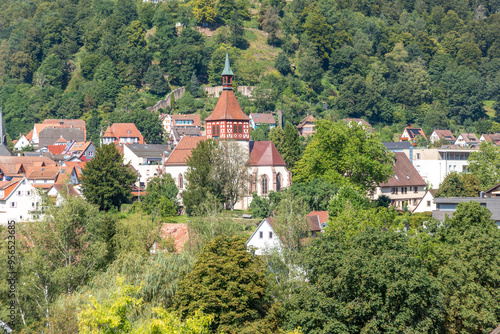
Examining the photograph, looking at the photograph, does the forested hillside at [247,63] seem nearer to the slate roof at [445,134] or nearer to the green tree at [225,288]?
the slate roof at [445,134]

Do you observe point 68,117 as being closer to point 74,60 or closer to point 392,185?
point 74,60

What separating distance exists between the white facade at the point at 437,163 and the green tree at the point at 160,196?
3143 cm

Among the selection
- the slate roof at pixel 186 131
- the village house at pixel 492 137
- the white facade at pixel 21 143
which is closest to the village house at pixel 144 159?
the slate roof at pixel 186 131

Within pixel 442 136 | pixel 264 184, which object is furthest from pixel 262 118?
pixel 264 184

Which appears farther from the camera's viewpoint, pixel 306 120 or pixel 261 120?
pixel 306 120

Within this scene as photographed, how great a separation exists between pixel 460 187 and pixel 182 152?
28.0 m

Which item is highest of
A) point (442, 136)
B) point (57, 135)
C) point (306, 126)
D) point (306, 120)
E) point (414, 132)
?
point (306, 120)

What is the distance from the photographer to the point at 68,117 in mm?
119375

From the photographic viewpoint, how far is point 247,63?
414 ft

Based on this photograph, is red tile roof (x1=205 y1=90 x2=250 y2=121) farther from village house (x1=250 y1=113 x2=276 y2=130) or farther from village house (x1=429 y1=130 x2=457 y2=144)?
village house (x1=429 y1=130 x2=457 y2=144)

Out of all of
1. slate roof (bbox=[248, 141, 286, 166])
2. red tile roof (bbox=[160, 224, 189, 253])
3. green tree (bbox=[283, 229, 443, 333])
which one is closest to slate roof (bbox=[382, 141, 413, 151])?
slate roof (bbox=[248, 141, 286, 166])

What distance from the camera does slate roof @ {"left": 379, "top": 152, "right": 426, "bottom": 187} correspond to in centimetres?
6876

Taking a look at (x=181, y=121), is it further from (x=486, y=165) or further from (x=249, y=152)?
(x=486, y=165)

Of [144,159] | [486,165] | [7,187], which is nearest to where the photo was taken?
[7,187]
